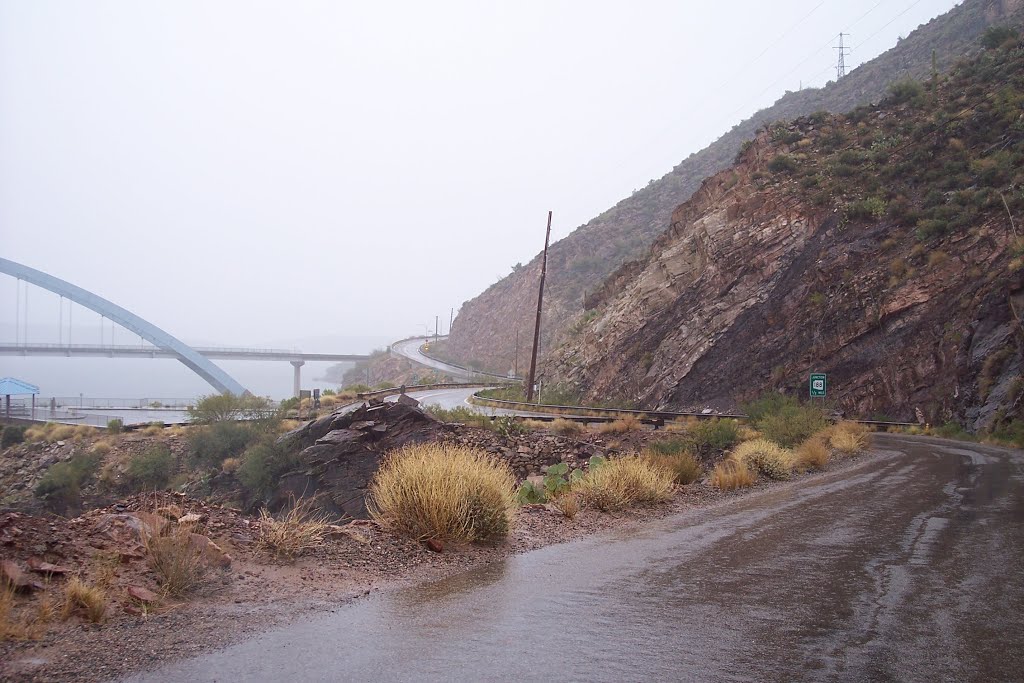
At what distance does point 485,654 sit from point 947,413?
96.8 ft

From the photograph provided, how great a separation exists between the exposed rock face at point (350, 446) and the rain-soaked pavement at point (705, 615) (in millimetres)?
15095

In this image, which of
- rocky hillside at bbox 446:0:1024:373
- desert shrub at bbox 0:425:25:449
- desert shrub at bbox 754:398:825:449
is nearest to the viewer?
desert shrub at bbox 754:398:825:449

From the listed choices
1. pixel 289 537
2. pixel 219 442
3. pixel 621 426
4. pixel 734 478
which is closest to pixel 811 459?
pixel 734 478

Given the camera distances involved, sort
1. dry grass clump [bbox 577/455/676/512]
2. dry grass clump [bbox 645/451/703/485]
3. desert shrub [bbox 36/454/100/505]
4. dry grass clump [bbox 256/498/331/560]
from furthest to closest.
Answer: desert shrub [bbox 36/454/100/505]
dry grass clump [bbox 645/451/703/485]
dry grass clump [bbox 577/455/676/512]
dry grass clump [bbox 256/498/331/560]

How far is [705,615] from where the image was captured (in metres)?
6.19

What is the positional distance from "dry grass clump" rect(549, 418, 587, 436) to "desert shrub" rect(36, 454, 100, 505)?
18.5 metres

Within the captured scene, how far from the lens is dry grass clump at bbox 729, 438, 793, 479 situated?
651 inches

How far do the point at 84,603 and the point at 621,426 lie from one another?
23917 mm

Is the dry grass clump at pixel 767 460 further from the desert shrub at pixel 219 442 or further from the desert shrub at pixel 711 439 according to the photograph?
the desert shrub at pixel 219 442

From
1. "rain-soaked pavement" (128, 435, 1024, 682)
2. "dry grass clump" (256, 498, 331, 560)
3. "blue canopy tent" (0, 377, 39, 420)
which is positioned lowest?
"rain-soaked pavement" (128, 435, 1024, 682)

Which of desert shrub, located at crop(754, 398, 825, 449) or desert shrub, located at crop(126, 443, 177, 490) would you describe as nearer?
desert shrub, located at crop(754, 398, 825, 449)

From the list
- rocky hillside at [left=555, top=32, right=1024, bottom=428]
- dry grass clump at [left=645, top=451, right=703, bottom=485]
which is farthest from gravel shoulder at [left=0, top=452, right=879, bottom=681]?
rocky hillside at [left=555, top=32, right=1024, bottom=428]

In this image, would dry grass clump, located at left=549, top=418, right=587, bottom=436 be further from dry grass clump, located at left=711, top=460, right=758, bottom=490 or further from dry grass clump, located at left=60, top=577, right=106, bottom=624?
dry grass clump, located at left=60, top=577, right=106, bottom=624

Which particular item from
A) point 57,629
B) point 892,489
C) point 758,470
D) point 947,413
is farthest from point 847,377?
point 57,629
